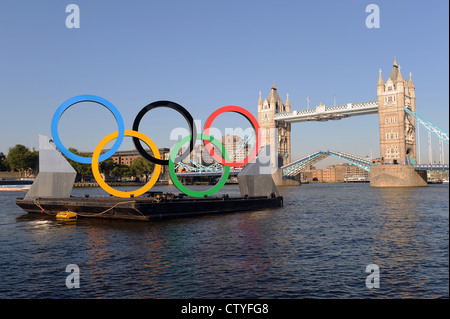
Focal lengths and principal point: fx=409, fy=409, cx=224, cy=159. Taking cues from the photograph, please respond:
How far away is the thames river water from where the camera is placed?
54.1 feet

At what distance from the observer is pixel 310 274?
61.7ft

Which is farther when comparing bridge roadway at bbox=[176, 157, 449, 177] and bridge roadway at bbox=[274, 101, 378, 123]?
bridge roadway at bbox=[274, 101, 378, 123]

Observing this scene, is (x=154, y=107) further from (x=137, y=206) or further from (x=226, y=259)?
(x=226, y=259)

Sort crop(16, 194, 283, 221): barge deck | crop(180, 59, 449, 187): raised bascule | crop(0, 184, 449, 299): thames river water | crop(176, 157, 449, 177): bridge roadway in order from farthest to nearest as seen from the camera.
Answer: crop(176, 157, 449, 177): bridge roadway, crop(180, 59, 449, 187): raised bascule, crop(16, 194, 283, 221): barge deck, crop(0, 184, 449, 299): thames river water

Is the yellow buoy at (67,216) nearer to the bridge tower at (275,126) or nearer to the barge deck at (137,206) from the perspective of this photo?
the barge deck at (137,206)

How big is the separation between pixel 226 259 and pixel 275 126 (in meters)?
159

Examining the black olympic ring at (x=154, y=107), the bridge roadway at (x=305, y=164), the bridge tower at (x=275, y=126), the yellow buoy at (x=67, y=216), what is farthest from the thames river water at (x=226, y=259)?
the bridge tower at (x=275, y=126)

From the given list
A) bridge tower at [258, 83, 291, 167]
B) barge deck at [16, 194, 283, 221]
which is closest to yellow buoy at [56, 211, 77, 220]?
barge deck at [16, 194, 283, 221]

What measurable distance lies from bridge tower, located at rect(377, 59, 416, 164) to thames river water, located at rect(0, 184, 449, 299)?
103 meters

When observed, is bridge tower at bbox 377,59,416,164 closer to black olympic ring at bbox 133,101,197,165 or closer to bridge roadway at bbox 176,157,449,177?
bridge roadway at bbox 176,157,449,177

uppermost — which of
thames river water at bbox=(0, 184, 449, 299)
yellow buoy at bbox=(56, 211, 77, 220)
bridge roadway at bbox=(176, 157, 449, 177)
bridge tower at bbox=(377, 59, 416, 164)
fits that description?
bridge tower at bbox=(377, 59, 416, 164)

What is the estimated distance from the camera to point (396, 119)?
445ft

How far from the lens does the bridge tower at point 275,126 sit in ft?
580
